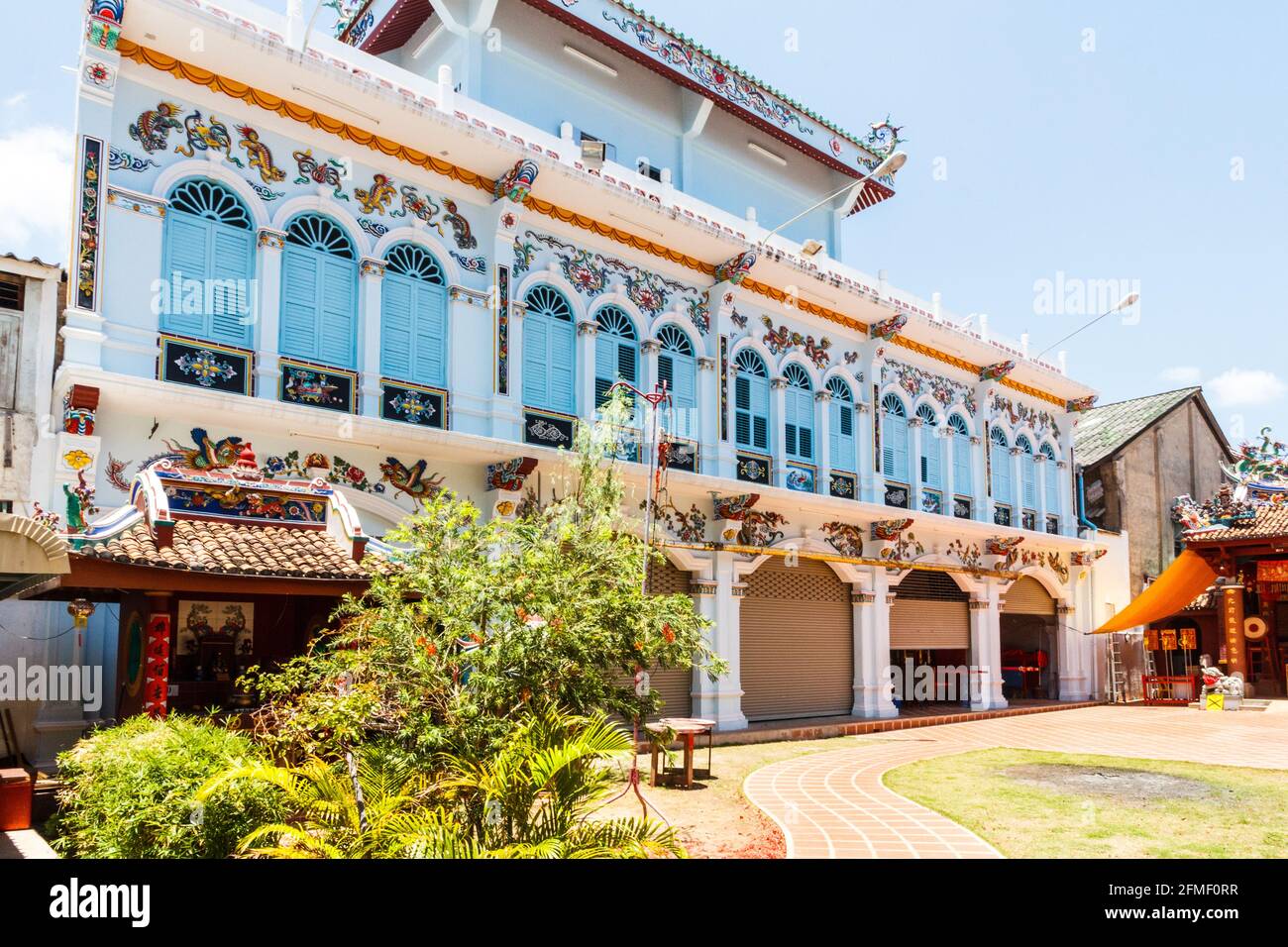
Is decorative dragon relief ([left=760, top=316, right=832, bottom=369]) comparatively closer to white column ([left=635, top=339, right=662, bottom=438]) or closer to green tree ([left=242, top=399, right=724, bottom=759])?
white column ([left=635, top=339, right=662, bottom=438])

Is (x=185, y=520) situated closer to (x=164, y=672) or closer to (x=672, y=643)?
(x=164, y=672)

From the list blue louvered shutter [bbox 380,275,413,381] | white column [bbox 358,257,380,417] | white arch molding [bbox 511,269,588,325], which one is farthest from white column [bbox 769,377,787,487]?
white column [bbox 358,257,380,417]

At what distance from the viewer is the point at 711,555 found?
16.6 meters

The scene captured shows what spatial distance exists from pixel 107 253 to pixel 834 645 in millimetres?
13899

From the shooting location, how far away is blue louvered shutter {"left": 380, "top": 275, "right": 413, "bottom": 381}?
12914 mm

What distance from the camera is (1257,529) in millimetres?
24125

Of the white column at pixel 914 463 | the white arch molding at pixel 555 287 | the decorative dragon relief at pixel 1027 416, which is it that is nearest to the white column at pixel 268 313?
the white arch molding at pixel 555 287

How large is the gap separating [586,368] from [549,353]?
2.08ft

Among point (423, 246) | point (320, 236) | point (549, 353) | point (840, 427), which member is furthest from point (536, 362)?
point (840, 427)

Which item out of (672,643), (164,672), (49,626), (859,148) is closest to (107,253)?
(49,626)

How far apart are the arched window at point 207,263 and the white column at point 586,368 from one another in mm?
4861

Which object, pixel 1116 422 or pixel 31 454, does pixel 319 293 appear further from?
pixel 1116 422

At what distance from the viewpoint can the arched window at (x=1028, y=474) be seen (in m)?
24.2
